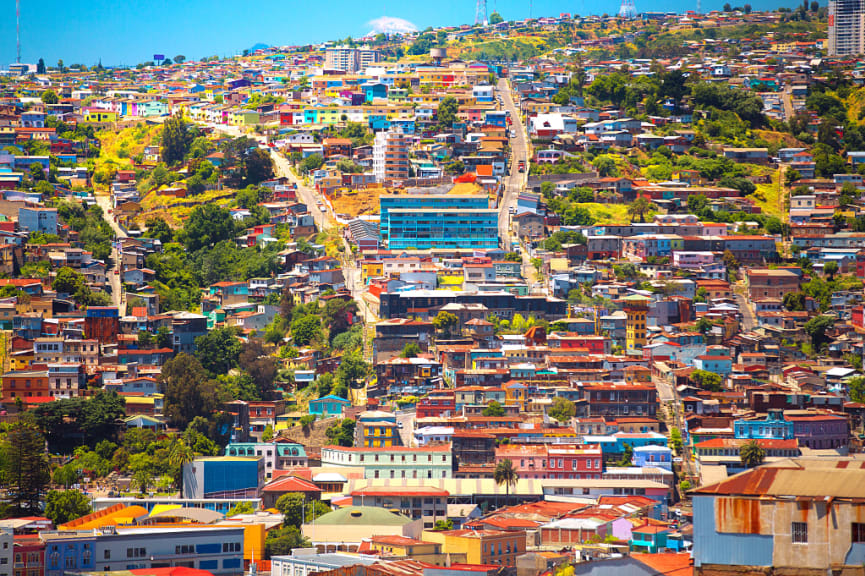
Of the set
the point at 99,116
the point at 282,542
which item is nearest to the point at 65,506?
the point at 282,542

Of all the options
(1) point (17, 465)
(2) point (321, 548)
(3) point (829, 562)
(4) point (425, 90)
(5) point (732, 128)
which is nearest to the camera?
(3) point (829, 562)

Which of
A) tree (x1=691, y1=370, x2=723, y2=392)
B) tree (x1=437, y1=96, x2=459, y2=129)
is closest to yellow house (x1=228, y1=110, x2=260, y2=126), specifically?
tree (x1=437, y1=96, x2=459, y2=129)

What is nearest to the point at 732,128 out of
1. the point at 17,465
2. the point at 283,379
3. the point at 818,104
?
the point at 818,104

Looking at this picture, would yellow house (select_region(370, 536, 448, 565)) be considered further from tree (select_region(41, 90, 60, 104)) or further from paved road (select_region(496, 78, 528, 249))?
tree (select_region(41, 90, 60, 104))

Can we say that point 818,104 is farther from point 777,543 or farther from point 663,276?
point 777,543

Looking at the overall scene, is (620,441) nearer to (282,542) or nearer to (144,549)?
(282,542)

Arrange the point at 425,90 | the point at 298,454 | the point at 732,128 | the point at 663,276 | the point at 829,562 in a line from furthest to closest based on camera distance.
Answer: the point at 425,90, the point at 732,128, the point at 663,276, the point at 298,454, the point at 829,562

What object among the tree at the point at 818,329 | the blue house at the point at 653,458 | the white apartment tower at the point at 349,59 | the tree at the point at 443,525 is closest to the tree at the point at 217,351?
the tree at the point at 443,525

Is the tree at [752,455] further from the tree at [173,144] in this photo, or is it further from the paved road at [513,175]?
the tree at [173,144]
